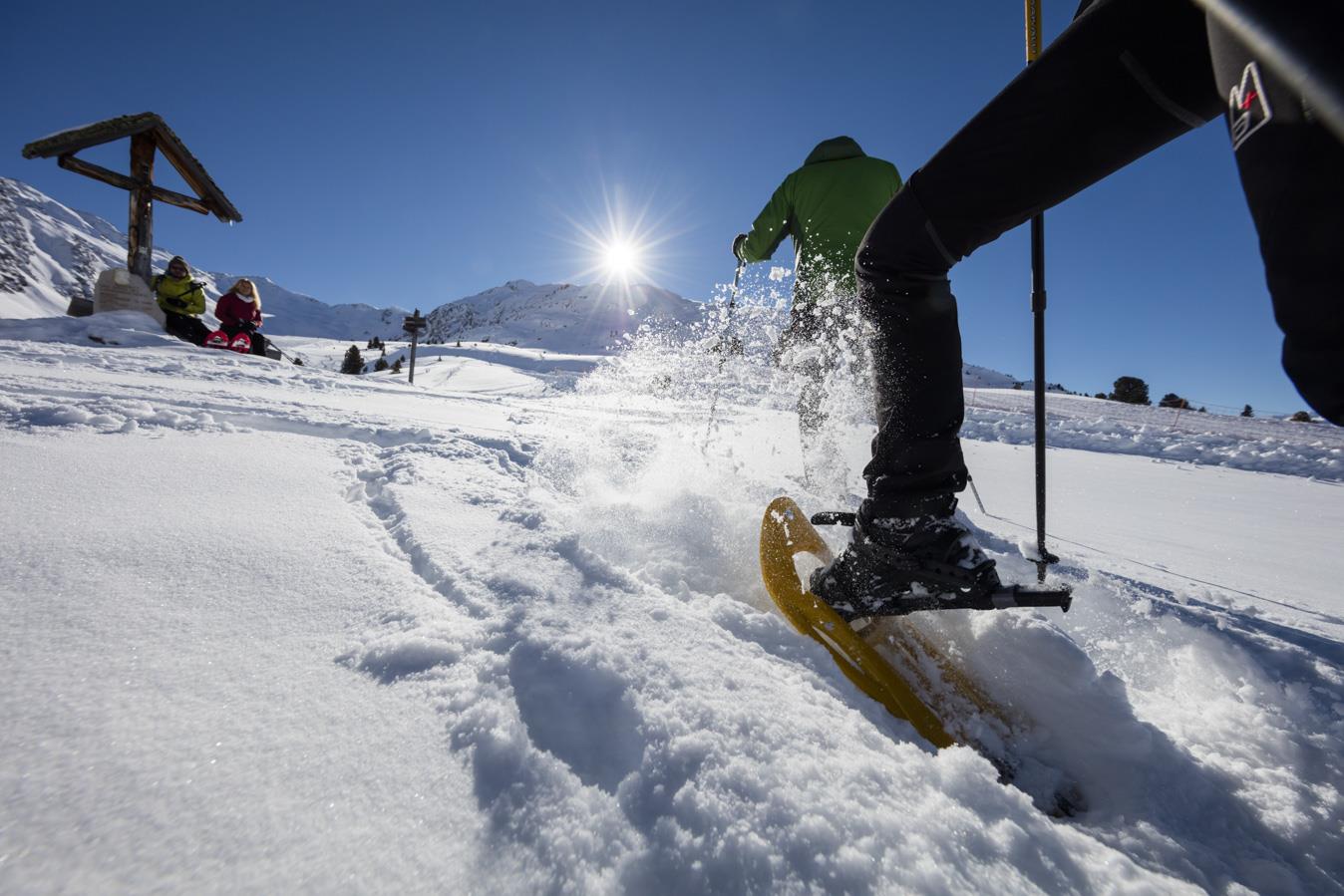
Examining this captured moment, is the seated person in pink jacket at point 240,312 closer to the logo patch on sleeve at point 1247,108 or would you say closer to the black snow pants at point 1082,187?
the black snow pants at point 1082,187

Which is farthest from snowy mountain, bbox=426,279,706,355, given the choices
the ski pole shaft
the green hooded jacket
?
the ski pole shaft

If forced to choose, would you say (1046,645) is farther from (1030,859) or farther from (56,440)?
(56,440)

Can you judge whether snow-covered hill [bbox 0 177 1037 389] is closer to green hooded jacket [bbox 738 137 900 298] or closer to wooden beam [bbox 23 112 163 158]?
wooden beam [bbox 23 112 163 158]

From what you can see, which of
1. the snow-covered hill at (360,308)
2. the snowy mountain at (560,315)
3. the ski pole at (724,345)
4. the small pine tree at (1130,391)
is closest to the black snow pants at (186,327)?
the ski pole at (724,345)

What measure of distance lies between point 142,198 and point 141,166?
0.49 m

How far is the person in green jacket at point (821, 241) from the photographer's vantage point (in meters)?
3.09

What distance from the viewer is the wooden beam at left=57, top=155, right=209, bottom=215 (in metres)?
7.76

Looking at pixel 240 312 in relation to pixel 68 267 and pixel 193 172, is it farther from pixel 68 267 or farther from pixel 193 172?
pixel 68 267

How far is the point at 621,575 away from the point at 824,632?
48 cm

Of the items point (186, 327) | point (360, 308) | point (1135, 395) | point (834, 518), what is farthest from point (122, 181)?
point (360, 308)

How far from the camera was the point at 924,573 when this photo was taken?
3.81 ft

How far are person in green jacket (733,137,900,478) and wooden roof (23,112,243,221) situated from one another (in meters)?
10.1

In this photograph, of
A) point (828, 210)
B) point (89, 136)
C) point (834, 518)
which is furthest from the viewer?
point (89, 136)

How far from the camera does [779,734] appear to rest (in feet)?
2.67
